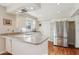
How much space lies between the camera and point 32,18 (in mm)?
1544

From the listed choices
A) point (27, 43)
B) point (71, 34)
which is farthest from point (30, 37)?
point (71, 34)

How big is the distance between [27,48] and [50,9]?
671mm

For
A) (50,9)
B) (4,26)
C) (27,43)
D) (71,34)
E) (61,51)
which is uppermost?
(50,9)

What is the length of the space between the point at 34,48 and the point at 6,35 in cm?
45

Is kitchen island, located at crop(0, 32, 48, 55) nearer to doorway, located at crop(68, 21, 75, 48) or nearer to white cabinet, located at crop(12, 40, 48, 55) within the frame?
white cabinet, located at crop(12, 40, 48, 55)

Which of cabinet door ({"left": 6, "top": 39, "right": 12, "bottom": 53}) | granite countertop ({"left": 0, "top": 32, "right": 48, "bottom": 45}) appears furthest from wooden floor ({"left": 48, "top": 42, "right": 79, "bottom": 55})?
cabinet door ({"left": 6, "top": 39, "right": 12, "bottom": 53})

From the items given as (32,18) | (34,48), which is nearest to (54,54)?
(34,48)

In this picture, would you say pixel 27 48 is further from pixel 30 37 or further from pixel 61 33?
pixel 61 33

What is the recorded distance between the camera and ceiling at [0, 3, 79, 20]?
1486 millimetres

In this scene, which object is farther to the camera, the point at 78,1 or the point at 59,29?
the point at 59,29

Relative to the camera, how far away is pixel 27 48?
153cm

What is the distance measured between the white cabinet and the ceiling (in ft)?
1.38

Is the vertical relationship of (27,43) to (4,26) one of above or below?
below
